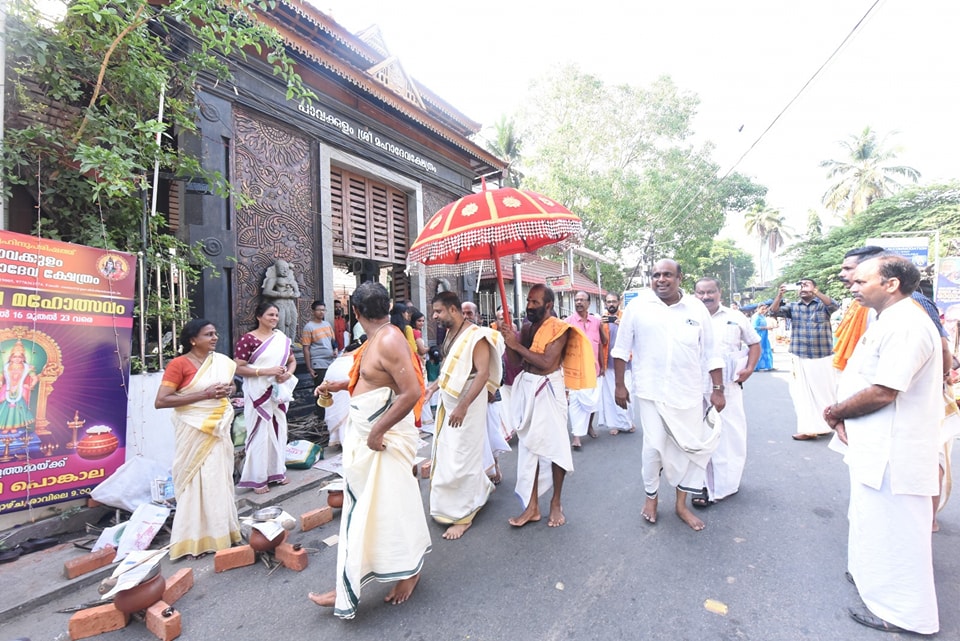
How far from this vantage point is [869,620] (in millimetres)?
2053

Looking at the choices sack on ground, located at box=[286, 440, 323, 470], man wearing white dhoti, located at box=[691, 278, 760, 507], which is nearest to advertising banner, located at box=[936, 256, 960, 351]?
man wearing white dhoti, located at box=[691, 278, 760, 507]

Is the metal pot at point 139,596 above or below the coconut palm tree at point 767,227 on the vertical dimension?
below

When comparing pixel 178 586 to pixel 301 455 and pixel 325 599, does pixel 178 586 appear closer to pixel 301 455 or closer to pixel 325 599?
pixel 325 599

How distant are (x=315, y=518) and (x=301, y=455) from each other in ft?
4.98

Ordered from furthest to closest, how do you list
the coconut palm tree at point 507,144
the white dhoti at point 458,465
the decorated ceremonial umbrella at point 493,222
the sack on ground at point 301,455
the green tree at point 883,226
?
the coconut palm tree at point 507,144 → the green tree at point 883,226 → the sack on ground at point 301,455 → the white dhoti at point 458,465 → the decorated ceremonial umbrella at point 493,222

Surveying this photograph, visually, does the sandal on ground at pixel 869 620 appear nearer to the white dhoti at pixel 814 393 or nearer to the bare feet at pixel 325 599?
the bare feet at pixel 325 599

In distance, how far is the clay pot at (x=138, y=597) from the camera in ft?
7.20

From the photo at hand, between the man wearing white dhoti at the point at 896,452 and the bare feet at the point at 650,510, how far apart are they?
1.15 m

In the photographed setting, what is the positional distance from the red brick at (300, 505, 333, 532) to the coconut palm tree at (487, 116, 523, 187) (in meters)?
18.9

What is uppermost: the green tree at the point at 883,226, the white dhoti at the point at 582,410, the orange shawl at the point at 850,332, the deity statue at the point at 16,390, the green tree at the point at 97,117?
the green tree at the point at 883,226

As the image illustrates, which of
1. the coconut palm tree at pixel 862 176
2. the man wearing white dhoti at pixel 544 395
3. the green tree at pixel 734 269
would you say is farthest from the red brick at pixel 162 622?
the green tree at pixel 734 269

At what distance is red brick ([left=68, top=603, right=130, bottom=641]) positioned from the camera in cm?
216

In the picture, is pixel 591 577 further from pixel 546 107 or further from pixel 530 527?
pixel 546 107

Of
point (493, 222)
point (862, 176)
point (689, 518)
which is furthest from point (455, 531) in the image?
point (862, 176)
